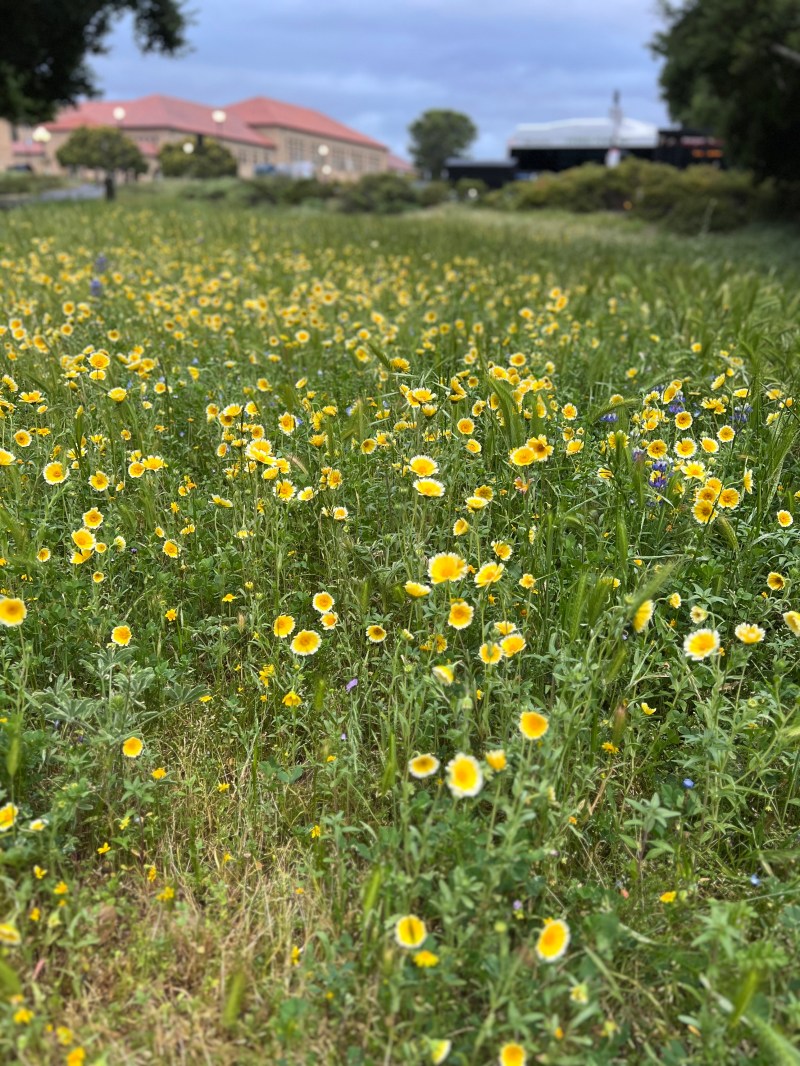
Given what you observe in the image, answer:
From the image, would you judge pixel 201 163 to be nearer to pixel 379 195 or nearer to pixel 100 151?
pixel 100 151

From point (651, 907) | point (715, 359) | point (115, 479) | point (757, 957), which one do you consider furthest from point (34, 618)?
point (715, 359)

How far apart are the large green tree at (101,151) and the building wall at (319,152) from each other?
177 ft

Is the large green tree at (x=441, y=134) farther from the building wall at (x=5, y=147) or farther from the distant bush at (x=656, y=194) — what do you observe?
the distant bush at (x=656, y=194)

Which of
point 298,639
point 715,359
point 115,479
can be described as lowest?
point 298,639

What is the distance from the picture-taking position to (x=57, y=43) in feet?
71.7

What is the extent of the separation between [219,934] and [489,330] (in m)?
4.19

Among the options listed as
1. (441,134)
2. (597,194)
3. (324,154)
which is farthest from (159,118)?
(597,194)

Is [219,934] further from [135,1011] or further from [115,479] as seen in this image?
[115,479]

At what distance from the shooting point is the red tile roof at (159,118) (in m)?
94.4

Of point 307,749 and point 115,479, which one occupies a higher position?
point 115,479

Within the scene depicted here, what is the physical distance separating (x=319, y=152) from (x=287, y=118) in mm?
6861

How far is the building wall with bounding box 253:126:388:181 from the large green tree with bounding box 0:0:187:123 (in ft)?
298

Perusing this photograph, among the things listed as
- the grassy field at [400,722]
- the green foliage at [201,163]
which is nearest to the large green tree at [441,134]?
the green foliage at [201,163]

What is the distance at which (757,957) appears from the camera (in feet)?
4.90
